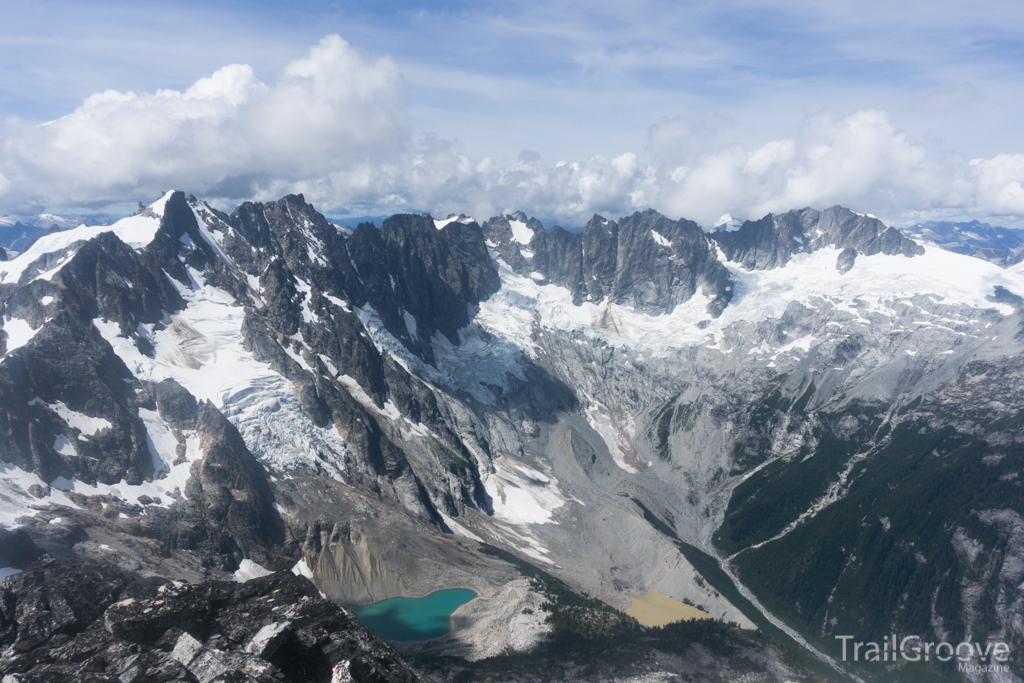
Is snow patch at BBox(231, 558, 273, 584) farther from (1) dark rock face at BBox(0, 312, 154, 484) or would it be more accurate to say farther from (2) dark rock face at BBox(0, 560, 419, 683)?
(2) dark rock face at BBox(0, 560, 419, 683)

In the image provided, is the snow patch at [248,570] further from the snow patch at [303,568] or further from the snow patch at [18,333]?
the snow patch at [18,333]

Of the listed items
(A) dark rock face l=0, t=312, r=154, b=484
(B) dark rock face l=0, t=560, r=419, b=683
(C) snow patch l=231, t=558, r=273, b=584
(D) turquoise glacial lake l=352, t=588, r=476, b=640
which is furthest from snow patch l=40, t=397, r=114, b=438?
(B) dark rock face l=0, t=560, r=419, b=683

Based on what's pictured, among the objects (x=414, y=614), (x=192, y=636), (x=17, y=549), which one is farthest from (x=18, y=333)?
(x=192, y=636)

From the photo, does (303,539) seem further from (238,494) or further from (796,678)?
(796,678)

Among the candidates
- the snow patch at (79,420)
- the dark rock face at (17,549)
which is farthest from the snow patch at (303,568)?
the snow patch at (79,420)

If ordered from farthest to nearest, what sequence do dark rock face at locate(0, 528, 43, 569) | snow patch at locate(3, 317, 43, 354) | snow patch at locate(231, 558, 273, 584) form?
snow patch at locate(3, 317, 43, 354), snow patch at locate(231, 558, 273, 584), dark rock face at locate(0, 528, 43, 569)
